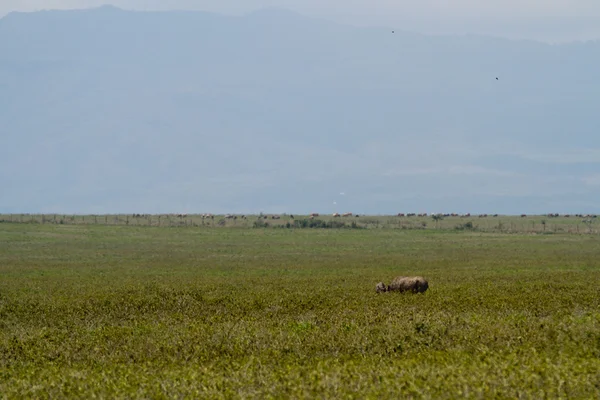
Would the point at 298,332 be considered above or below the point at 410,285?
below

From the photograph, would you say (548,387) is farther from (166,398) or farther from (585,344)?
(166,398)

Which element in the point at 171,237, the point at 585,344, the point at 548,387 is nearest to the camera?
the point at 548,387

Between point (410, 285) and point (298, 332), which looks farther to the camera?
point (410, 285)

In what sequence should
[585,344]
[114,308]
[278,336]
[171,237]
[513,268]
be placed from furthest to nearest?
[171,237], [513,268], [114,308], [278,336], [585,344]

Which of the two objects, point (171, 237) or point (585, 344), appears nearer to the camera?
point (585, 344)

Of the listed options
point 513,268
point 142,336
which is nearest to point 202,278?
point 513,268

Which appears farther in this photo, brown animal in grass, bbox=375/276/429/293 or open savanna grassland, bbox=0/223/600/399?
brown animal in grass, bbox=375/276/429/293

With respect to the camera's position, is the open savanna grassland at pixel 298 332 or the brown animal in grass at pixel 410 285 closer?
the open savanna grassland at pixel 298 332

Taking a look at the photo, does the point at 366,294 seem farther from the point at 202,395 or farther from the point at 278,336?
the point at 202,395
